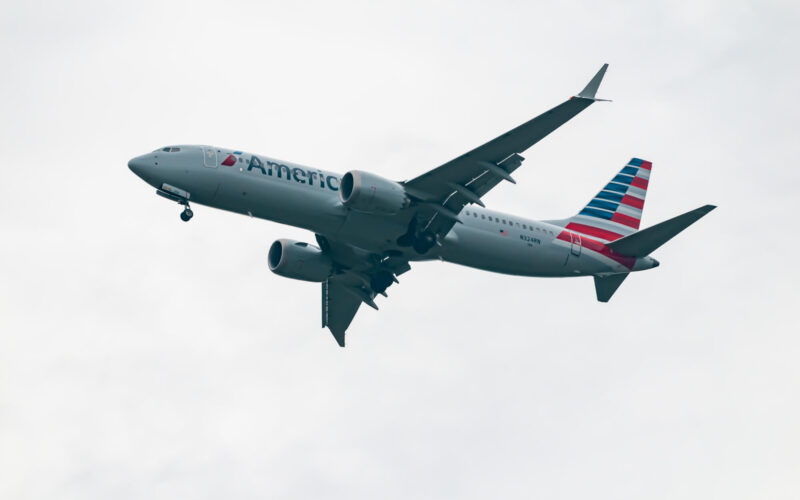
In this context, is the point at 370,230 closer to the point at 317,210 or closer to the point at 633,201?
the point at 317,210

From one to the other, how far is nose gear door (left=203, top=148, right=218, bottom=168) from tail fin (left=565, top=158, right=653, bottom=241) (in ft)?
58.8

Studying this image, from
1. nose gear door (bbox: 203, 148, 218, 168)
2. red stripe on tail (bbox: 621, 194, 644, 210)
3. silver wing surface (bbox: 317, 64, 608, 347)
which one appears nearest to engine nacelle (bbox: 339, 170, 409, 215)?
Answer: silver wing surface (bbox: 317, 64, 608, 347)

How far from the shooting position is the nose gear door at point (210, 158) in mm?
47091

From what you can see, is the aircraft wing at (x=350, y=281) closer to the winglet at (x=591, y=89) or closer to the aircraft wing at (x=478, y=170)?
the aircraft wing at (x=478, y=170)

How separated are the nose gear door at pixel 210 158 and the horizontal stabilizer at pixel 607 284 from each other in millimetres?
19415

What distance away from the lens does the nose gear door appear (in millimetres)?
47091

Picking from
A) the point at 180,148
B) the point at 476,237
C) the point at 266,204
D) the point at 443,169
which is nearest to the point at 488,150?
the point at 443,169

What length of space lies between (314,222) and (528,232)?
10.3m

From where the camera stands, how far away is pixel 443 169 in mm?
47344

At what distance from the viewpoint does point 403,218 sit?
4888 centimetres

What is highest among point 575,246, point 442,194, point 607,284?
point 442,194

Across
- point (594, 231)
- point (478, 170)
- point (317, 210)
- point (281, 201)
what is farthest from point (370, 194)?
point (594, 231)

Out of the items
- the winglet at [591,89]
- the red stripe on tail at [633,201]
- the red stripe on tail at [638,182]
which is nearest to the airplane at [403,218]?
the winglet at [591,89]

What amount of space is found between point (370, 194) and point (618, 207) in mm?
17031
